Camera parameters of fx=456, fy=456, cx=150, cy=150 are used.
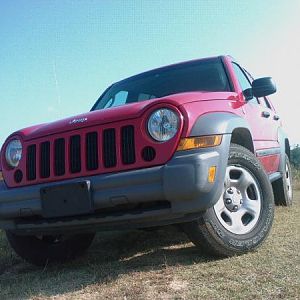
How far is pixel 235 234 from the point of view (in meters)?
3.51

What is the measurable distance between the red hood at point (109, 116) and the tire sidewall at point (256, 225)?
0.55 m

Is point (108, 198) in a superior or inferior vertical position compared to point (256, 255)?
superior

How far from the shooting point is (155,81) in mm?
5180

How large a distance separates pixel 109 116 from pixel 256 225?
1485 mm

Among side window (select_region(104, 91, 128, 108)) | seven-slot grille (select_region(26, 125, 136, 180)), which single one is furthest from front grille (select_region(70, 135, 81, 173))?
side window (select_region(104, 91, 128, 108))

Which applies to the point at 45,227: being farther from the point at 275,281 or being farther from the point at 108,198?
the point at 275,281

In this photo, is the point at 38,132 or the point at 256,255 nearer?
the point at 256,255

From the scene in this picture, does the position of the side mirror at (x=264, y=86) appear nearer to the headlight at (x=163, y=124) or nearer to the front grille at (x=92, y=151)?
the headlight at (x=163, y=124)

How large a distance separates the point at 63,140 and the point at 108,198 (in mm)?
740

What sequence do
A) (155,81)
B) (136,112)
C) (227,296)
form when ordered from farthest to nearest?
1. (155,81)
2. (136,112)
3. (227,296)

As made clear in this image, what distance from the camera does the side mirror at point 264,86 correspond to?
15.3 feet

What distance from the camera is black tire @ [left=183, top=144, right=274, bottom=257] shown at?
3322 millimetres

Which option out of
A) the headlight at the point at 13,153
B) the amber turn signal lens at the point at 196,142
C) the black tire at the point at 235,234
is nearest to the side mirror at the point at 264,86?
the black tire at the point at 235,234

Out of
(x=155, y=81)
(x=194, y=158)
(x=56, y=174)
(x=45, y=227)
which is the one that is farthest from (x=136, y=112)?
(x=155, y=81)
